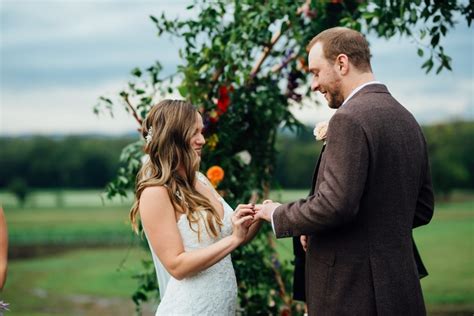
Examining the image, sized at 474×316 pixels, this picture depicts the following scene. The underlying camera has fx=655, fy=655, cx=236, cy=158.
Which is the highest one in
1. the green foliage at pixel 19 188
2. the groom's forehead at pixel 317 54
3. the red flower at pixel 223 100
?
the green foliage at pixel 19 188

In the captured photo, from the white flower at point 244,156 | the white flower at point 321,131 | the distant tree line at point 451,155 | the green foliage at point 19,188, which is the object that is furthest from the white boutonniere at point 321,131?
the green foliage at point 19,188

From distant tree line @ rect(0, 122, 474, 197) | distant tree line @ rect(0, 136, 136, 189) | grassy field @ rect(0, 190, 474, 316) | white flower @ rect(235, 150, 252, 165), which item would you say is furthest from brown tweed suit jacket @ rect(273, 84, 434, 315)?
distant tree line @ rect(0, 136, 136, 189)

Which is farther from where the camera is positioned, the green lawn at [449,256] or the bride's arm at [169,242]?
the green lawn at [449,256]

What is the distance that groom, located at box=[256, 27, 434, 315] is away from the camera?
8.20 feet

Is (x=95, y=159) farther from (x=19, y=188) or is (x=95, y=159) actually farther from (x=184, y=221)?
(x=184, y=221)

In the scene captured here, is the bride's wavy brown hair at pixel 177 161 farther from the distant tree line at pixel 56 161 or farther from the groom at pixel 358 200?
the distant tree line at pixel 56 161

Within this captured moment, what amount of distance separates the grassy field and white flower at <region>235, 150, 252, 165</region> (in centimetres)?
70

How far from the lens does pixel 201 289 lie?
282 cm

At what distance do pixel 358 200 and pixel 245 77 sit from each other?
207 centimetres

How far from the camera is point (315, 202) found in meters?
2.53

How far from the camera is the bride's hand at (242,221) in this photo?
2777 mm

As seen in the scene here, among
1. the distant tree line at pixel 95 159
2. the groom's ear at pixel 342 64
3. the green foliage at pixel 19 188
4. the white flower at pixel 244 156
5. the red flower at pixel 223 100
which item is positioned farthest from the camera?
the green foliage at pixel 19 188

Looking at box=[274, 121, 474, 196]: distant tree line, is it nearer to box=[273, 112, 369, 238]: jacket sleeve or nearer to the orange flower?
the orange flower

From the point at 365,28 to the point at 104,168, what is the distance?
635 inches
